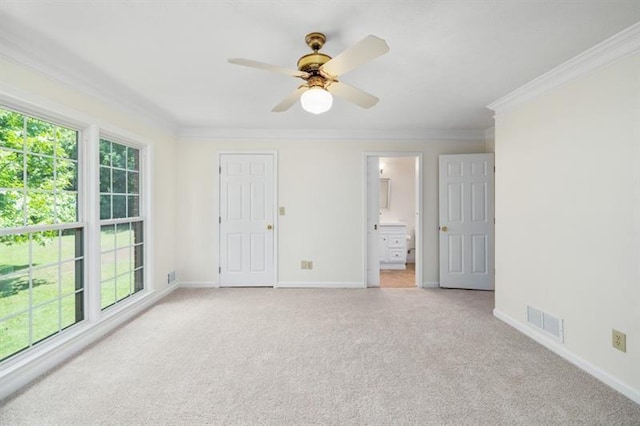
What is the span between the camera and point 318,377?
6.82 feet

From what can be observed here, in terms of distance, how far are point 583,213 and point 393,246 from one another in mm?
3558

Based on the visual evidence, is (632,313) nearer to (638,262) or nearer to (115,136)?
(638,262)

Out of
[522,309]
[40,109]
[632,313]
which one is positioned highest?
[40,109]

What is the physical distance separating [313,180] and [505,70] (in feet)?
8.51

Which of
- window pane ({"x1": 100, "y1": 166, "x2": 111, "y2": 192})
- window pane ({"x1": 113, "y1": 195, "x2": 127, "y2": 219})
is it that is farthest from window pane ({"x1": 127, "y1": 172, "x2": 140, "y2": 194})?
window pane ({"x1": 100, "y1": 166, "x2": 111, "y2": 192})

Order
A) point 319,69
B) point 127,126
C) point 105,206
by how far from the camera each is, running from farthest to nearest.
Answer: point 127,126 < point 105,206 < point 319,69

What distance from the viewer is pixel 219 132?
4.23 metres

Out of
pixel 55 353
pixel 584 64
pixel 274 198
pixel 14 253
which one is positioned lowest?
pixel 55 353

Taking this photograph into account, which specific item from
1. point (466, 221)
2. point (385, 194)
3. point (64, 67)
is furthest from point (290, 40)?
point (385, 194)

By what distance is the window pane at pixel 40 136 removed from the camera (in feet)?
7.08

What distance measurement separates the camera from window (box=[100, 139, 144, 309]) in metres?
2.92

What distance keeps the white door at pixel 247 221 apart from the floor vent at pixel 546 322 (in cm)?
306

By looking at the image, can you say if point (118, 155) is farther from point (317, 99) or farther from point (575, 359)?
point (575, 359)

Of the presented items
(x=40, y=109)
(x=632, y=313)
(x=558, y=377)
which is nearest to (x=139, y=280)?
(x=40, y=109)
